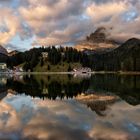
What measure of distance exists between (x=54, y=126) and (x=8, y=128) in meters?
3.55

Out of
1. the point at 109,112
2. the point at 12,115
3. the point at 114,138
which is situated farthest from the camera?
the point at 109,112

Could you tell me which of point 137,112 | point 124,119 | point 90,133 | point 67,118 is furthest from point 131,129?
point 137,112

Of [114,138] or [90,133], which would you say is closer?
[114,138]

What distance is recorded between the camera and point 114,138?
21.3 meters

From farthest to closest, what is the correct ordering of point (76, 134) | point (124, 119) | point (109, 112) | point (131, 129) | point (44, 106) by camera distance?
point (44, 106) → point (109, 112) → point (124, 119) → point (131, 129) → point (76, 134)

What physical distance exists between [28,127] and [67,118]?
6713mm

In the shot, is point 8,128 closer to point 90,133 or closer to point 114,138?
point 90,133

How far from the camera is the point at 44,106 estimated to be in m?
42.2

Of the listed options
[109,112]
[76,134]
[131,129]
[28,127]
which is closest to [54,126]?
[28,127]

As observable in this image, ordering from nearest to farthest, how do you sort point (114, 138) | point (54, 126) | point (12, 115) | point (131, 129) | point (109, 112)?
point (114, 138)
point (131, 129)
point (54, 126)
point (12, 115)
point (109, 112)

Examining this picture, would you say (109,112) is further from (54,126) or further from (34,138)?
(34,138)

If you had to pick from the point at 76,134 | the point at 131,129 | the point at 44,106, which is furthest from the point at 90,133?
the point at 44,106

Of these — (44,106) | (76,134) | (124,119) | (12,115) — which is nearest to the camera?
(76,134)

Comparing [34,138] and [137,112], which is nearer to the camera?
[34,138]
